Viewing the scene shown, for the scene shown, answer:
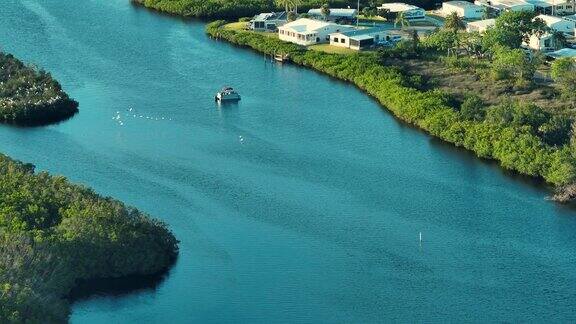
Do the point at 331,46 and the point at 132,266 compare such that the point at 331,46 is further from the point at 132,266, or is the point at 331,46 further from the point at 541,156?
the point at 132,266

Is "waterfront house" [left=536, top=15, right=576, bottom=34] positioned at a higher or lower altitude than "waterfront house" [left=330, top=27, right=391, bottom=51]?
higher

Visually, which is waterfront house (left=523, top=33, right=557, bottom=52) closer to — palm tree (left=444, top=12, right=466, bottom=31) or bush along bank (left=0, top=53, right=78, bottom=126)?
palm tree (left=444, top=12, right=466, bottom=31)

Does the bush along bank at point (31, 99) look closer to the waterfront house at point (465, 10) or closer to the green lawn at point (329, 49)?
the green lawn at point (329, 49)

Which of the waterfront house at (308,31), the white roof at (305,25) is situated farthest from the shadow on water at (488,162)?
the white roof at (305,25)

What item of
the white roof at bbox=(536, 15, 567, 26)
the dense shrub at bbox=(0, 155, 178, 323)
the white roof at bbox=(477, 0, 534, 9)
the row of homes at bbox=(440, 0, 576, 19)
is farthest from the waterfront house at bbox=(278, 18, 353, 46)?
the dense shrub at bbox=(0, 155, 178, 323)

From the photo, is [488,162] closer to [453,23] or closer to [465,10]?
[453,23]
